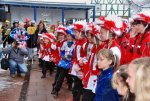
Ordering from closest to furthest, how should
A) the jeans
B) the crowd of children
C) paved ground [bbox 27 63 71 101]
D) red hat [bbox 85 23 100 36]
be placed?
the crowd of children < red hat [bbox 85 23 100 36] < paved ground [bbox 27 63 71 101] < the jeans

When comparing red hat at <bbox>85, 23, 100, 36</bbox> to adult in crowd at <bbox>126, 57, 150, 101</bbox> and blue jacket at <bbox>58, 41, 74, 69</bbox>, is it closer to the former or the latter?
blue jacket at <bbox>58, 41, 74, 69</bbox>

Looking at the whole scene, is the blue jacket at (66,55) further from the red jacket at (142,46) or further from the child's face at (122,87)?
the child's face at (122,87)

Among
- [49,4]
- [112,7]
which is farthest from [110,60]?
[112,7]

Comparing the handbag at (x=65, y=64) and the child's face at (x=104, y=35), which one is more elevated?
the child's face at (x=104, y=35)

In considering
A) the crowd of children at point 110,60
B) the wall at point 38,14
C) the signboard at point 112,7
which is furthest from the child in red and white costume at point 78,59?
the signboard at point 112,7

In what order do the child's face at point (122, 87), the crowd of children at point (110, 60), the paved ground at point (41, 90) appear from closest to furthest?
the crowd of children at point (110, 60)
the child's face at point (122, 87)
the paved ground at point (41, 90)

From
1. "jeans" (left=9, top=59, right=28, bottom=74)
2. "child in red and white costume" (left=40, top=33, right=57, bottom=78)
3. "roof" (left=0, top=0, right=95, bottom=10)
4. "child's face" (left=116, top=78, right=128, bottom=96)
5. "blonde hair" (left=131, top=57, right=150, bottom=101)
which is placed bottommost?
"jeans" (left=9, top=59, right=28, bottom=74)

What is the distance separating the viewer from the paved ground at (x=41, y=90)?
8.10 metres

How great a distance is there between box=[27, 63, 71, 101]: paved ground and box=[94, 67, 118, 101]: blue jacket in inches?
141

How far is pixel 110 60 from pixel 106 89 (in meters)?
0.36

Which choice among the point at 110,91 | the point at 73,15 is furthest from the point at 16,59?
the point at 73,15

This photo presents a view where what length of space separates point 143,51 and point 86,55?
1646 mm

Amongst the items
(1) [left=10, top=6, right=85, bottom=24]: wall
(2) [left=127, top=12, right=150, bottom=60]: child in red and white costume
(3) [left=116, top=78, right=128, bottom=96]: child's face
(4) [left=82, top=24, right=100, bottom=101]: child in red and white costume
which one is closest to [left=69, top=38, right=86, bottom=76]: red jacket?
(4) [left=82, top=24, right=100, bottom=101]: child in red and white costume

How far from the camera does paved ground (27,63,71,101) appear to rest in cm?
810
